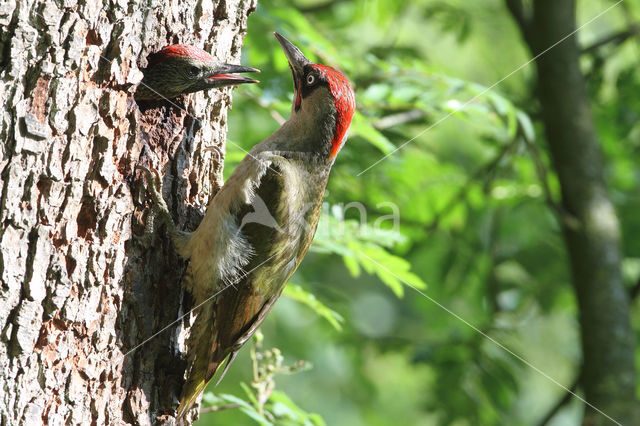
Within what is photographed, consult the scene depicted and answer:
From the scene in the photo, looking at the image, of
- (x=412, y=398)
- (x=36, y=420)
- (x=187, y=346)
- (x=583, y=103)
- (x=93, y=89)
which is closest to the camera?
(x=36, y=420)

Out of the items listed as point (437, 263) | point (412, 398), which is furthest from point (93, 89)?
point (412, 398)

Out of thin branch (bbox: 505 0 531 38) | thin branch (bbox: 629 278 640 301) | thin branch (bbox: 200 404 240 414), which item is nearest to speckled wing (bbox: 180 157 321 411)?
thin branch (bbox: 200 404 240 414)

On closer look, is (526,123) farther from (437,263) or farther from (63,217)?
(63,217)

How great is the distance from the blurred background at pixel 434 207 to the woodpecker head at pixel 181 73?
0.73m

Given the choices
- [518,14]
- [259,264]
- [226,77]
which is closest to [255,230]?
[259,264]

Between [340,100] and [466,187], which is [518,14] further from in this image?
[340,100]

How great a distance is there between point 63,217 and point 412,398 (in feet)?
23.1

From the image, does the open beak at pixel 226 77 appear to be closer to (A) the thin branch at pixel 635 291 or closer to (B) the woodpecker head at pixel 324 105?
(B) the woodpecker head at pixel 324 105

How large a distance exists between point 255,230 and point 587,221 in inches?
127

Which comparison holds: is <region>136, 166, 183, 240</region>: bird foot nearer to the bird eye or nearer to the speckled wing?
the speckled wing

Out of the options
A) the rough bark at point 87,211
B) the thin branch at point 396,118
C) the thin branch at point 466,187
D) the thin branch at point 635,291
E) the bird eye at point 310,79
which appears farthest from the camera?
the thin branch at point 466,187

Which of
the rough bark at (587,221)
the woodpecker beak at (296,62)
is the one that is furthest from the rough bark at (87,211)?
→ the rough bark at (587,221)

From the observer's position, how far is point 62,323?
6.37 ft

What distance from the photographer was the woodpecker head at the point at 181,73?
2232mm
